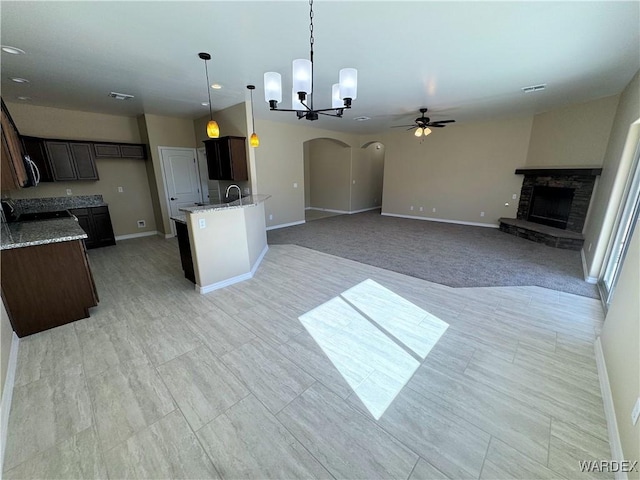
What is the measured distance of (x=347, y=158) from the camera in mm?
8711

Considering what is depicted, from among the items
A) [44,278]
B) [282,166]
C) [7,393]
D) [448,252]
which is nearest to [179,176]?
[282,166]

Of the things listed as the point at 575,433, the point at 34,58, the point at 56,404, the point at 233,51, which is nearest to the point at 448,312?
the point at 575,433

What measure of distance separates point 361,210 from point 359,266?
18.9 feet

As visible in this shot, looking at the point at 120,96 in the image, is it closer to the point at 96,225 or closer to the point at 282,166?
the point at 96,225

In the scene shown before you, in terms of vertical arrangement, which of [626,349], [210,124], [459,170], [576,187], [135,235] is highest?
[210,124]

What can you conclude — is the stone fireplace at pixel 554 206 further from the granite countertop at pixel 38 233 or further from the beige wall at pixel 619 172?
the granite countertop at pixel 38 233

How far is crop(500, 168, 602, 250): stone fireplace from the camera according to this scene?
4.86 meters

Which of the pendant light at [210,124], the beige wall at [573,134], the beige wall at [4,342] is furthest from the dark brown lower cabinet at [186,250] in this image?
the beige wall at [573,134]

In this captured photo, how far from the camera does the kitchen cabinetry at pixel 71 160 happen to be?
15.3 ft

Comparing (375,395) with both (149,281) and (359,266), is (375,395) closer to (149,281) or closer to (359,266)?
(359,266)

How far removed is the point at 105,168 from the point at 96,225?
1292 millimetres

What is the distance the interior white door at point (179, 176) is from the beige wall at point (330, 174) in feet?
13.9

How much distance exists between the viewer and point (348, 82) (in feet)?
7.72

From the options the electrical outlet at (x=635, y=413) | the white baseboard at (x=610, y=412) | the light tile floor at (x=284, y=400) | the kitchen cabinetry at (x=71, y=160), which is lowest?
the light tile floor at (x=284, y=400)
